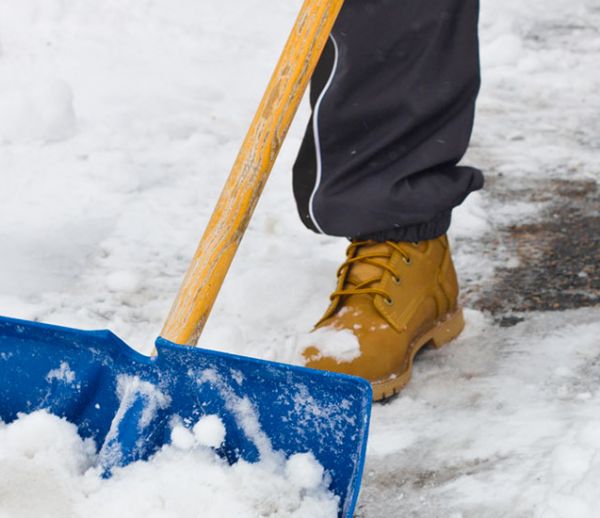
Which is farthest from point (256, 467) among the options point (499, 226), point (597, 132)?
point (597, 132)

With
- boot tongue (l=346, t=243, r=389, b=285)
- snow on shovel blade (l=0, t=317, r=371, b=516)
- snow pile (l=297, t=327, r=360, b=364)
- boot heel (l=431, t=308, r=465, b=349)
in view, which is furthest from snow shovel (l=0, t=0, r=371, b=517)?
boot heel (l=431, t=308, r=465, b=349)

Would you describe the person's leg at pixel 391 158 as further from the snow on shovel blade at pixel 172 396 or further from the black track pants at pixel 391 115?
the snow on shovel blade at pixel 172 396

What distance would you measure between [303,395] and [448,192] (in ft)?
2.43

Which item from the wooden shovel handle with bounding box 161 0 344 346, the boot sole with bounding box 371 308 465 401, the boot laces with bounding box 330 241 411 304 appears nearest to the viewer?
the wooden shovel handle with bounding box 161 0 344 346

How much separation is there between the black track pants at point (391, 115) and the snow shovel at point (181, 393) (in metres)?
0.49

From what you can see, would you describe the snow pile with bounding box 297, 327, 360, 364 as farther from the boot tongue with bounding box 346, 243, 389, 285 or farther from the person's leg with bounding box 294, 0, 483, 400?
the boot tongue with bounding box 346, 243, 389, 285

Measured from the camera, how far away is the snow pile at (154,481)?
1.30 metres

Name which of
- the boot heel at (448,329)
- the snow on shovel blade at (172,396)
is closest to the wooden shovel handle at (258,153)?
the snow on shovel blade at (172,396)

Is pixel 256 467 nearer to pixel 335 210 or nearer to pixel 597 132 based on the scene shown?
pixel 335 210

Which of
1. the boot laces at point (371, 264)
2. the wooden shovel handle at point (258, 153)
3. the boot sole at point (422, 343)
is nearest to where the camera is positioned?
the wooden shovel handle at point (258, 153)

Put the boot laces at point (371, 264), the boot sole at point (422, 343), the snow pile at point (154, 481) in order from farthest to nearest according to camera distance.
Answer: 1. the boot laces at point (371, 264)
2. the boot sole at point (422, 343)
3. the snow pile at point (154, 481)

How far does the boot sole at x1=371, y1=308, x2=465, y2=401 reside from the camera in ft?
5.85

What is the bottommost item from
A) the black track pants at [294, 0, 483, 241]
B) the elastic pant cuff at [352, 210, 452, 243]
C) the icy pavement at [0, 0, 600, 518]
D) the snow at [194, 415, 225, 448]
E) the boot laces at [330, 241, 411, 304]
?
the icy pavement at [0, 0, 600, 518]

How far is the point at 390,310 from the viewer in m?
1.88
